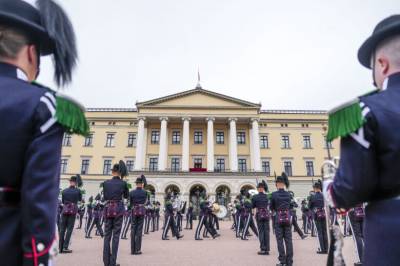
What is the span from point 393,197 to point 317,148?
44920 millimetres

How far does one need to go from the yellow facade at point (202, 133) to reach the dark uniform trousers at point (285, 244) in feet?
107

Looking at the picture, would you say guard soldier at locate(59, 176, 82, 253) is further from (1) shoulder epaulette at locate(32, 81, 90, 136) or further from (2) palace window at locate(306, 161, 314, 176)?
(2) palace window at locate(306, 161, 314, 176)

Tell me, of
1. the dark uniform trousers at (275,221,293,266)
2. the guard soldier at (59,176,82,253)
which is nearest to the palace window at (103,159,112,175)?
the guard soldier at (59,176,82,253)

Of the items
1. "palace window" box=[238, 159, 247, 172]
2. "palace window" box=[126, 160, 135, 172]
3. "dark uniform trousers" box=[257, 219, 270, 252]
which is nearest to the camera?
"dark uniform trousers" box=[257, 219, 270, 252]

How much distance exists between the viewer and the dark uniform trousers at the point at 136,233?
27.5 feet

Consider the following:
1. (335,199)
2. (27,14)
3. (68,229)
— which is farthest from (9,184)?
(68,229)

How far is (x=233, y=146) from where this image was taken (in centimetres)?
3831

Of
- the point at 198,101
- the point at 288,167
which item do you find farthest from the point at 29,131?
the point at 288,167

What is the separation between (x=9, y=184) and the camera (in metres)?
1.45

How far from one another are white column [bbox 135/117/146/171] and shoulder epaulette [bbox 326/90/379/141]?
37.4 meters

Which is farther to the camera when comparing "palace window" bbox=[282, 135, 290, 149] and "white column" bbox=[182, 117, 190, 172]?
"palace window" bbox=[282, 135, 290, 149]

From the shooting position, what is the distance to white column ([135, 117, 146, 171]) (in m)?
38.3

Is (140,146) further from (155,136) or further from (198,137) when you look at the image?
(198,137)

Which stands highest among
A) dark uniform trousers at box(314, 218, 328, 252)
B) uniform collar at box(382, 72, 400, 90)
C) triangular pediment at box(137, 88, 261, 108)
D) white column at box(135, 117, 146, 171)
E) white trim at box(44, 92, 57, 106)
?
triangular pediment at box(137, 88, 261, 108)
